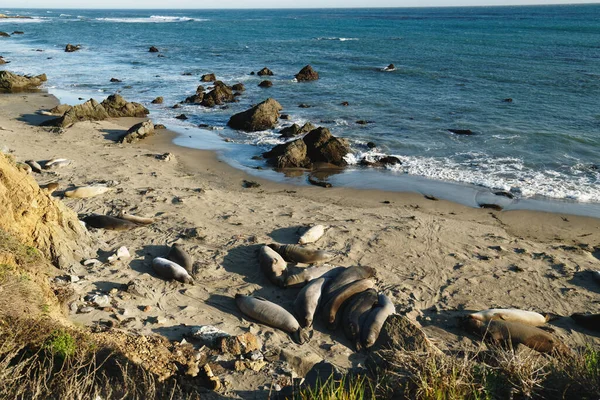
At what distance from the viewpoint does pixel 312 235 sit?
1057cm

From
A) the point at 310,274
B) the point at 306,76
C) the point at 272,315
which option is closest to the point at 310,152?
the point at 310,274

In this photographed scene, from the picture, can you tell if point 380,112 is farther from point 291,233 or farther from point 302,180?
point 291,233

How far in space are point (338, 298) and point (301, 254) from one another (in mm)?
1772

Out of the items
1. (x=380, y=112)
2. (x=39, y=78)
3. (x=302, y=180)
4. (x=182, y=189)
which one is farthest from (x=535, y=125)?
(x=39, y=78)

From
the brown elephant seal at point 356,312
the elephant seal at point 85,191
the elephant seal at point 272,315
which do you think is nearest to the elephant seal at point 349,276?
the brown elephant seal at point 356,312

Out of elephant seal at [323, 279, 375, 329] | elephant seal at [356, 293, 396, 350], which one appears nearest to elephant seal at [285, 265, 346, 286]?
elephant seal at [323, 279, 375, 329]

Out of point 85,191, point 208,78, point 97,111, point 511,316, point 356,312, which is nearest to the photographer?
point 356,312

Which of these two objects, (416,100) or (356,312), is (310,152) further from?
(416,100)

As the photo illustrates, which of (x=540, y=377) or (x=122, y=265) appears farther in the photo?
(x=122, y=265)

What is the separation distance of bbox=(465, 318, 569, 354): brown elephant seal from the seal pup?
4029 mm

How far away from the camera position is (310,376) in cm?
594

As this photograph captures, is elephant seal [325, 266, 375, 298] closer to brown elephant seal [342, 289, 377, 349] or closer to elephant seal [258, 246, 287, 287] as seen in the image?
brown elephant seal [342, 289, 377, 349]

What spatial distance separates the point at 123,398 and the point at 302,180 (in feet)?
37.0

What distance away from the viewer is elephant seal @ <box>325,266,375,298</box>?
8.31 meters
